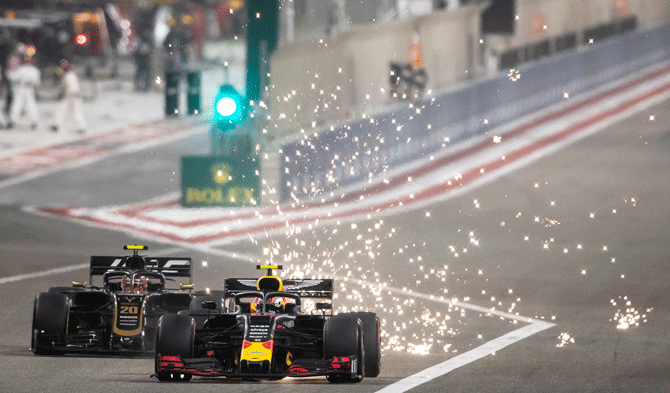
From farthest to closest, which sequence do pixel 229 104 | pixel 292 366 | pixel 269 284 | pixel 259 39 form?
pixel 259 39
pixel 229 104
pixel 269 284
pixel 292 366

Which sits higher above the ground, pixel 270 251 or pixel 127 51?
pixel 127 51

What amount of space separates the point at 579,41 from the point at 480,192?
55.0ft

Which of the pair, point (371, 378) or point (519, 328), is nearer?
point (371, 378)

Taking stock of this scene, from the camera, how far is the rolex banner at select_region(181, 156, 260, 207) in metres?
20.4

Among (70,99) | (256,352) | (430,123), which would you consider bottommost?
(256,352)

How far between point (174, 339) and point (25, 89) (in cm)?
2127

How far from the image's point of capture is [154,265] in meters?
12.3

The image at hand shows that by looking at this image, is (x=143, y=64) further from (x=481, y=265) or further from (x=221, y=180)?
(x=481, y=265)

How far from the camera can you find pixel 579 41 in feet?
124

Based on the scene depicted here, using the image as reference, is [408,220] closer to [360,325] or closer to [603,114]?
[360,325]

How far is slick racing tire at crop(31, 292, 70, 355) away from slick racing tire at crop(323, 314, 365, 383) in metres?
2.82

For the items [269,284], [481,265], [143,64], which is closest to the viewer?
[269,284]

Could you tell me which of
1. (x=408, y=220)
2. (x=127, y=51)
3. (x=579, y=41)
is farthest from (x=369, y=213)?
(x=127, y=51)

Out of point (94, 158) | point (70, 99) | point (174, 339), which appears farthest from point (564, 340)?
point (70, 99)
